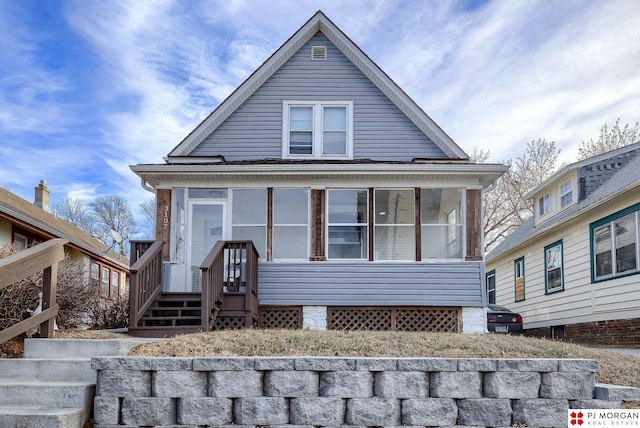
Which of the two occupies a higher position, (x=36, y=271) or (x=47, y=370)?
(x=36, y=271)

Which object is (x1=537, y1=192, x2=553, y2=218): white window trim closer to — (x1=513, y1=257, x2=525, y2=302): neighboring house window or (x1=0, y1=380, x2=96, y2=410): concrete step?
(x1=513, y1=257, x2=525, y2=302): neighboring house window

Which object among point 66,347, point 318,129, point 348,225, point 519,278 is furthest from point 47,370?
point 519,278

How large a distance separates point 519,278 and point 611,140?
9587 millimetres

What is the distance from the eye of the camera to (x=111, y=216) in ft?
122

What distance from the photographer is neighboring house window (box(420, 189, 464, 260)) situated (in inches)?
442

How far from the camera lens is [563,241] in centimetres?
1480

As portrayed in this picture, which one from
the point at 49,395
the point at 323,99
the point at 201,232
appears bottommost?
the point at 49,395

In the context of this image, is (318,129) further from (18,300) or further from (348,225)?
(18,300)

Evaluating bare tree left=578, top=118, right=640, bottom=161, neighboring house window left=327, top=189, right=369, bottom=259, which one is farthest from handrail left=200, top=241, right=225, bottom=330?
bare tree left=578, top=118, right=640, bottom=161

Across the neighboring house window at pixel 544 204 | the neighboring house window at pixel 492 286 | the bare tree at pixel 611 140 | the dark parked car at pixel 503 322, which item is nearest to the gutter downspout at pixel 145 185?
the dark parked car at pixel 503 322

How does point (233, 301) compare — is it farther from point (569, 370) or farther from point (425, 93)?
point (425, 93)

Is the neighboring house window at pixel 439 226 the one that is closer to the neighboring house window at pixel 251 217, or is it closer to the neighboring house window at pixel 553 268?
the neighboring house window at pixel 251 217

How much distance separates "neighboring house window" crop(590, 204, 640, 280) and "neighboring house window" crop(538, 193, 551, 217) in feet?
13.7
